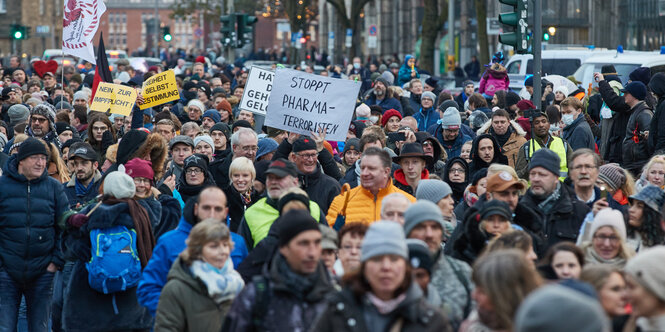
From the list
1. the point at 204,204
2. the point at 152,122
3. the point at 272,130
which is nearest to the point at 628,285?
the point at 204,204

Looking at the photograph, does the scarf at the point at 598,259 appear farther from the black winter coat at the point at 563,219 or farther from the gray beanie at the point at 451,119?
the gray beanie at the point at 451,119

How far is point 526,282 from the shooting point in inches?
200

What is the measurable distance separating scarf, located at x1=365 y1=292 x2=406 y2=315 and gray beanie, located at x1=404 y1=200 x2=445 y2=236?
133 cm

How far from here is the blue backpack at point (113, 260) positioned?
27.8ft

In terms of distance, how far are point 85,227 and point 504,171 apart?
2890 mm

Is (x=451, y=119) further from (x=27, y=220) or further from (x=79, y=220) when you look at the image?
(x=79, y=220)

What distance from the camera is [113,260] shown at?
8477mm

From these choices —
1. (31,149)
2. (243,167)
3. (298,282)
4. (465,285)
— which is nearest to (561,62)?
(243,167)

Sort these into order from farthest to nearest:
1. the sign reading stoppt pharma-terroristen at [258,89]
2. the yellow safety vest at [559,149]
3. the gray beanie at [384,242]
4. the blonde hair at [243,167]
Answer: the sign reading stoppt pharma-terroristen at [258,89], the yellow safety vest at [559,149], the blonde hair at [243,167], the gray beanie at [384,242]

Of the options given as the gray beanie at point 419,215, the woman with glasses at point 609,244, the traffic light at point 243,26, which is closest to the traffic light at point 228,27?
the traffic light at point 243,26

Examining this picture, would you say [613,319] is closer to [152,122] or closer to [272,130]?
[272,130]

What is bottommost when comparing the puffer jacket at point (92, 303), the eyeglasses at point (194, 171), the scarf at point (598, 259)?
the puffer jacket at point (92, 303)

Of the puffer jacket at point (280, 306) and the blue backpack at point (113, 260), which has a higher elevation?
the puffer jacket at point (280, 306)

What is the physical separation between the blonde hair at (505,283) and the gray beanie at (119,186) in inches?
157
